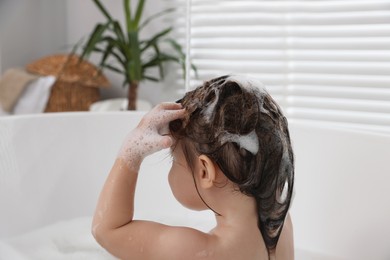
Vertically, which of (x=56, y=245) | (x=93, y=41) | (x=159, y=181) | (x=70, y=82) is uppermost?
(x=93, y=41)

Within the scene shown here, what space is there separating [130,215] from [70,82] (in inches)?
81.2

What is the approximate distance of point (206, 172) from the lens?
918 mm

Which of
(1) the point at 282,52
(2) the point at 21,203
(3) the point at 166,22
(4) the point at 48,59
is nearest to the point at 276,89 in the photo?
(1) the point at 282,52

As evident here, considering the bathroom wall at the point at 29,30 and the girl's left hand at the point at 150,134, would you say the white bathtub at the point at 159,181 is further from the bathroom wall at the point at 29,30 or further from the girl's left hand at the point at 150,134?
the bathroom wall at the point at 29,30

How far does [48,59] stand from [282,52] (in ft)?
3.85

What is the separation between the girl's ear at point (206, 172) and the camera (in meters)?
0.90

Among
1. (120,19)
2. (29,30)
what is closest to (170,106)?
(120,19)

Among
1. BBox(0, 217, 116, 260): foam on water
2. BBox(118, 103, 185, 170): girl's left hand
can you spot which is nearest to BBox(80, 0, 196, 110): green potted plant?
BBox(0, 217, 116, 260): foam on water

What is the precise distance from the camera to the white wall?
120 inches

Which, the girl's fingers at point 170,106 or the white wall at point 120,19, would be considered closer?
the girl's fingers at point 170,106

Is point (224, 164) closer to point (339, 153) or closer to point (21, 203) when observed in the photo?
point (339, 153)

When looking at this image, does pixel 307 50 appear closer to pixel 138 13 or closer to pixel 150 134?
pixel 138 13

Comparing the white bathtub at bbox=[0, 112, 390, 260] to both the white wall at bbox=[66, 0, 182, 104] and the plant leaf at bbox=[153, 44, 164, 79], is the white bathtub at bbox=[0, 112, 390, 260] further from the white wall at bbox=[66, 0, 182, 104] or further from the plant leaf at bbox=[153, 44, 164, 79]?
the white wall at bbox=[66, 0, 182, 104]

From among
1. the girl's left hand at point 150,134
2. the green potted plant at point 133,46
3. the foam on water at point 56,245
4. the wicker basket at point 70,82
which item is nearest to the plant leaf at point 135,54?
the green potted plant at point 133,46
